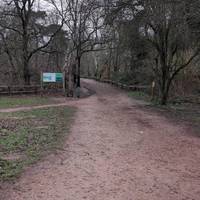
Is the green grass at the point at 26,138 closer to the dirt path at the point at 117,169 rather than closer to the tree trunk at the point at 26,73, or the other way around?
the dirt path at the point at 117,169

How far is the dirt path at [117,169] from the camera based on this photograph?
5.70 meters

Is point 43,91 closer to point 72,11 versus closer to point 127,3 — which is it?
point 72,11

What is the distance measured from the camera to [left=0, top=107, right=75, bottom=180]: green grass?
7353mm

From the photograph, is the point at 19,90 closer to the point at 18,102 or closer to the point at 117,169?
the point at 18,102

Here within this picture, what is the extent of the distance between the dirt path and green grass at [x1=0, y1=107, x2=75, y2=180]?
1.09 feet

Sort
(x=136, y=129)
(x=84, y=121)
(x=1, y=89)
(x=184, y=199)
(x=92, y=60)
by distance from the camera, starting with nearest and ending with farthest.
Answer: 1. (x=184, y=199)
2. (x=136, y=129)
3. (x=84, y=121)
4. (x=1, y=89)
5. (x=92, y=60)

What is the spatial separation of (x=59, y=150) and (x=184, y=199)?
3.79m

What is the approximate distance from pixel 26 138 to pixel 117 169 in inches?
148

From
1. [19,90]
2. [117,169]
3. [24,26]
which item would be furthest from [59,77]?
[117,169]

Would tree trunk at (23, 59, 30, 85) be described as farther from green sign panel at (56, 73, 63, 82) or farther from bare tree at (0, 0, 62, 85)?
green sign panel at (56, 73, 63, 82)

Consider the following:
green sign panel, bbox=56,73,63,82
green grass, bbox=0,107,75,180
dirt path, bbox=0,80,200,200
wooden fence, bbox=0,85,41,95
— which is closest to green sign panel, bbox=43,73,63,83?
green sign panel, bbox=56,73,63,82

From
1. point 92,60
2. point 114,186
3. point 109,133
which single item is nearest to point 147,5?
point 109,133

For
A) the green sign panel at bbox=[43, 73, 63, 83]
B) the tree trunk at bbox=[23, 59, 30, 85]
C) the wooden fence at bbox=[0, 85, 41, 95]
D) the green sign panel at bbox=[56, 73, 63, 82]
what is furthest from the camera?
the tree trunk at bbox=[23, 59, 30, 85]

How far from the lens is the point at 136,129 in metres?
12.2
